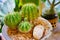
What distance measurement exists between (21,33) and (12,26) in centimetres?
5

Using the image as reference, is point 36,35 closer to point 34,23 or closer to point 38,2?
point 34,23

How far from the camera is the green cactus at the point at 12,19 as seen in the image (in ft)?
2.39

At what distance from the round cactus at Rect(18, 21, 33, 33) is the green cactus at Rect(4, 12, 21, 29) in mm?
24

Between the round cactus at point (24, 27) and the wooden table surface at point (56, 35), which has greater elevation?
the round cactus at point (24, 27)

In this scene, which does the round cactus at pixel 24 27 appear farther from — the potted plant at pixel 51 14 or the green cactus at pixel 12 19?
the potted plant at pixel 51 14

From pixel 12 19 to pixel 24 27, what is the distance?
0.06 meters

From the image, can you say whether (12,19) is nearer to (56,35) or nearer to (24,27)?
(24,27)

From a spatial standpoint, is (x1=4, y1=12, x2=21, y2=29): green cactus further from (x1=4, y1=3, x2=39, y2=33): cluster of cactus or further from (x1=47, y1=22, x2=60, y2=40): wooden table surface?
(x1=47, y1=22, x2=60, y2=40): wooden table surface

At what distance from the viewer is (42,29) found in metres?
0.74

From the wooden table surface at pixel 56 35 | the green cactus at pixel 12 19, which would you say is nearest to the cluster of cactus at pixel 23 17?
the green cactus at pixel 12 19

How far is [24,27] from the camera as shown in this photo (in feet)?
2.38

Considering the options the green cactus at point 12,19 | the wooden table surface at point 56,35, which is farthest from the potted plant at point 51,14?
the green cactus at point 12,19

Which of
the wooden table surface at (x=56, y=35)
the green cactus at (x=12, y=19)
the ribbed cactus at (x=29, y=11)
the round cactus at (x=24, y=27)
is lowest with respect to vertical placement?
the wooden table surface at (x=56, y=35)

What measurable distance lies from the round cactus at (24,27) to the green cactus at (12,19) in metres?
0.02
